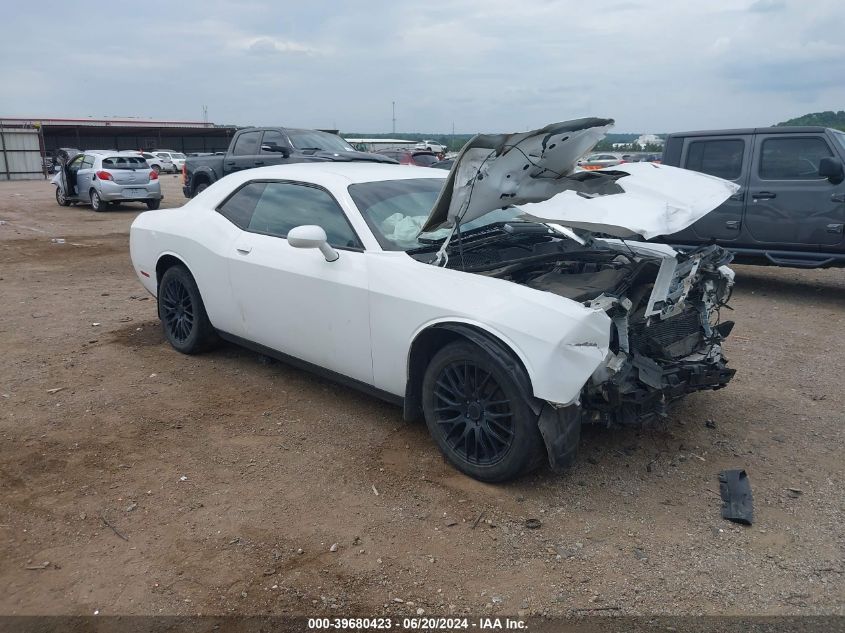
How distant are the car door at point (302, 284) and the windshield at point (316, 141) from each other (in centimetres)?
886

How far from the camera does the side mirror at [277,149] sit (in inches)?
518

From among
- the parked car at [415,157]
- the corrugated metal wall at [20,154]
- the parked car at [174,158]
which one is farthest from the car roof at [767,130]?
the parked car at [174,158]

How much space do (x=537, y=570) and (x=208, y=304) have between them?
337cm

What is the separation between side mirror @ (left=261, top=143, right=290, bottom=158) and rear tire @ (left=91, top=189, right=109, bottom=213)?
6276 millimetres

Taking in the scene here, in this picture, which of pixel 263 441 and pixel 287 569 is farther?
pixel 263 441

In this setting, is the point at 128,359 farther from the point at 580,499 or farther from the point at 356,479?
the point at 580,499

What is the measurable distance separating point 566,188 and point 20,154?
3482 cm

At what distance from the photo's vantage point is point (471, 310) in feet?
11.8

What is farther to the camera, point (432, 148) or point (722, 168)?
point (432, 148)

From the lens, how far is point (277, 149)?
44.1 feet

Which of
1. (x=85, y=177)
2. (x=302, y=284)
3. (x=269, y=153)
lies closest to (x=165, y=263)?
(x=302, y=284)

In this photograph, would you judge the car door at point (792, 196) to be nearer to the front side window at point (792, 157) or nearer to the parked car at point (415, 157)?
the front side window at point (792, 157)

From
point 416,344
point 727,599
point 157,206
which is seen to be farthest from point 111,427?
point 157,206

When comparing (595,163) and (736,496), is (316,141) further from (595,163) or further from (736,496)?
(736,496)
